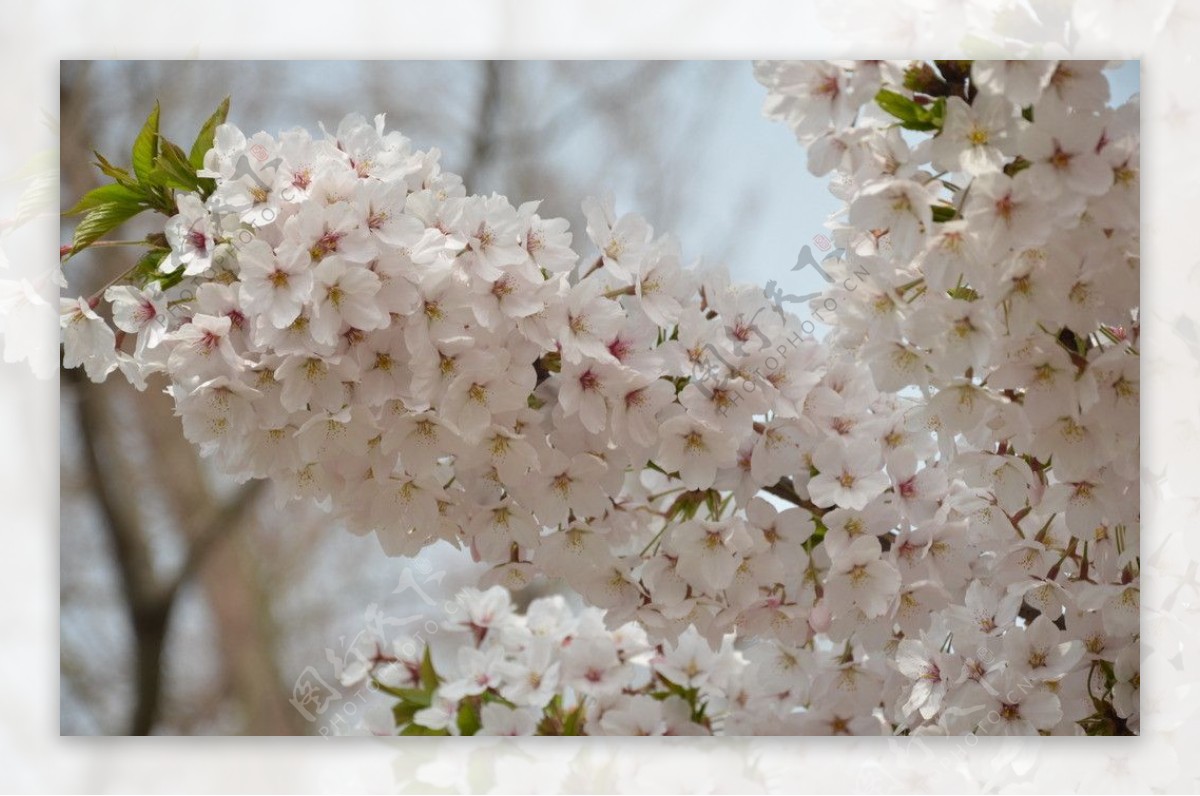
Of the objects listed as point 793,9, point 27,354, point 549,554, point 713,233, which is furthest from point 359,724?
point 793,9

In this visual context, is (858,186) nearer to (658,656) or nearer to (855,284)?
(855,284)

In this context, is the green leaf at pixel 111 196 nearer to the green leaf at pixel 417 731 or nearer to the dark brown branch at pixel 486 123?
the dark brown branch at pixel 486 123

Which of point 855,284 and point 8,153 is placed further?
point 8,153

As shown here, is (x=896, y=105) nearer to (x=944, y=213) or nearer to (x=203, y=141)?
(x=944, y=213)

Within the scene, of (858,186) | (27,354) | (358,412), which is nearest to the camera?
(358,412)

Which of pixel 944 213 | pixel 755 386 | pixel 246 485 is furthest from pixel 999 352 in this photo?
pixel 246 485

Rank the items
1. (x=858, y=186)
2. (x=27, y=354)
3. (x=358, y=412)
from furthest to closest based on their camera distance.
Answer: (x=27, y=354) → (x=858, y=186) → (x=358, y=412)

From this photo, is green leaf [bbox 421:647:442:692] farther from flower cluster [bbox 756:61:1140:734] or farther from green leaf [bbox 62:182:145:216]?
green leaf [bbox 62:182:145:216]
